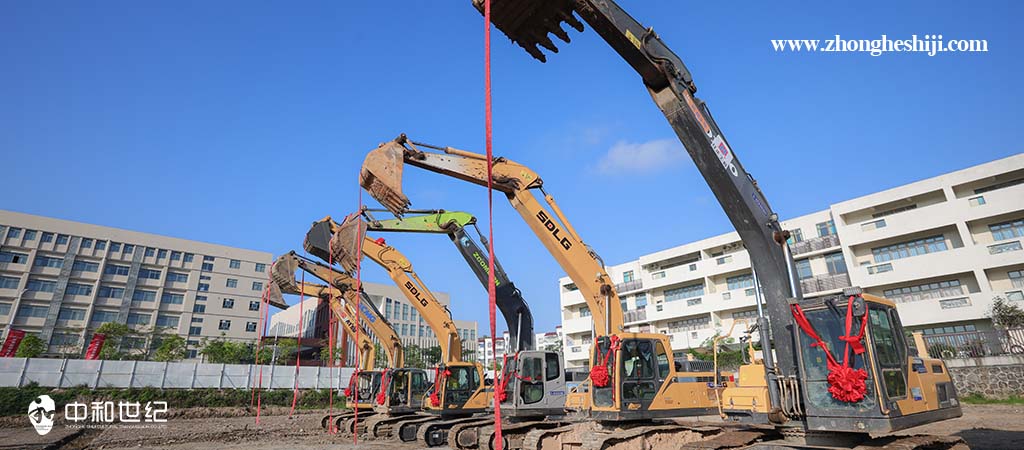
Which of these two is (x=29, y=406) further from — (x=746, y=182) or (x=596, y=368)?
(x=746, y=182)

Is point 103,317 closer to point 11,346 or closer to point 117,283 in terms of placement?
point 117,283

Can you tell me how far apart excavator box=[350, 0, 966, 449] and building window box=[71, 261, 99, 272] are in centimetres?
6559

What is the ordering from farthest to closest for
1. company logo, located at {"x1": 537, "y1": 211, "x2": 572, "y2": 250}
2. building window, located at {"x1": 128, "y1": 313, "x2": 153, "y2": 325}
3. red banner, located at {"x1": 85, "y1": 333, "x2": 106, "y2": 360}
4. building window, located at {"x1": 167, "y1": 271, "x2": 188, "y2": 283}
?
building window, located at {"x1": 167, "y1": 271, "x2": 188, "y2": 283} → building window, located at {"x1": 128, "y1": 313, "x2": 153, "y2": 325} → red banner, located at {"x1": 85, "y1": 333, "x2": 106, "y2": 360} → company logo, located at {"x1": 537, "y1": 211, "x2": 572, "y2": 250}

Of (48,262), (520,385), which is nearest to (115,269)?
(48,262)

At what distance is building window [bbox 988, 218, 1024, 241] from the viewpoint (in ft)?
85.4

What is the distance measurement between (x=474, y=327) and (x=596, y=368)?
3554 inches

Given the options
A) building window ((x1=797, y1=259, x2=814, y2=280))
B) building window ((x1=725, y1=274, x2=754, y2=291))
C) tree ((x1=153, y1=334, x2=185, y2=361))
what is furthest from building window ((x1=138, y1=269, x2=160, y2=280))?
building window ((x1=797, y1=259, x2=814, y2=280))

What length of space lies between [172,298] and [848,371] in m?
69.9

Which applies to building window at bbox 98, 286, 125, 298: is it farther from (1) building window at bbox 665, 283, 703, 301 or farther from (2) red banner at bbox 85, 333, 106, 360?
(1) building window at bbox 665, 283, 703, 301

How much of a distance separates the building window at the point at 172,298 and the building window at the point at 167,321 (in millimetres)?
1739

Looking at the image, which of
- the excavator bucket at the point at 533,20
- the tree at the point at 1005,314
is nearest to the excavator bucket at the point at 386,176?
the excavator bucket at the point at 533,20

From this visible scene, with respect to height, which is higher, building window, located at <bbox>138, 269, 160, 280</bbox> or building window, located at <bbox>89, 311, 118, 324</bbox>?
building window, located at <bbox>138, 269, 160, 280</bbox>

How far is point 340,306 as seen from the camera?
887 inches

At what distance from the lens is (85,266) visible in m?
55.7
